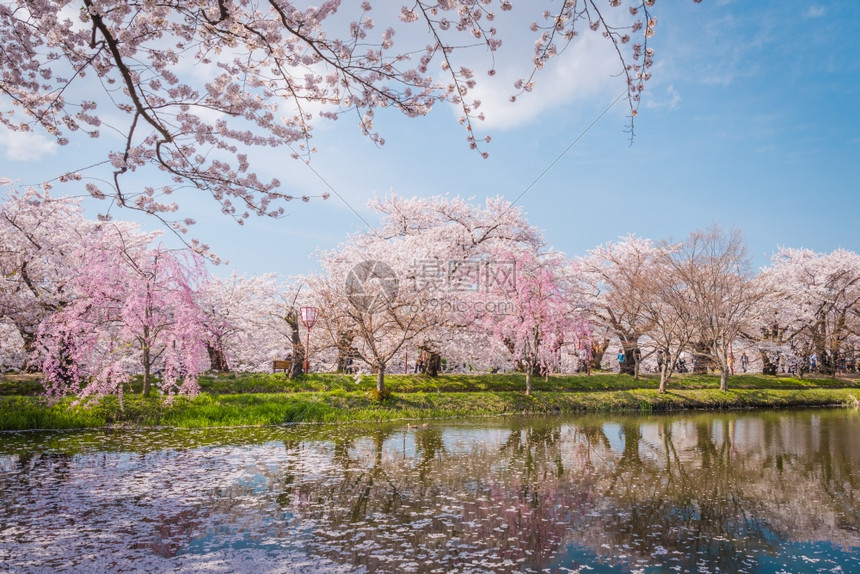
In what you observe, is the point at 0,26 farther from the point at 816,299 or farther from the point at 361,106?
the point at 816,299

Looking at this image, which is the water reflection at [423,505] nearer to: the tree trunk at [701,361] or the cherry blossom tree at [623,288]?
the cherry blossom tree at [623,288]

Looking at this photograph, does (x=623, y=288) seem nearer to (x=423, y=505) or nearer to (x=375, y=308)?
(x=375, y=308)

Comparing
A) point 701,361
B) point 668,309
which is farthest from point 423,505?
point 701,361

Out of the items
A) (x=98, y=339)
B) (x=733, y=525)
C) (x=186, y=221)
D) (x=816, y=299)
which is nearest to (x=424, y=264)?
(x=98, y=339)

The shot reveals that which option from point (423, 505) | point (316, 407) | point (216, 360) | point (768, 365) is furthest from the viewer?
point (768, 365)

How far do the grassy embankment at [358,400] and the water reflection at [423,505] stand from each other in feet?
7.68

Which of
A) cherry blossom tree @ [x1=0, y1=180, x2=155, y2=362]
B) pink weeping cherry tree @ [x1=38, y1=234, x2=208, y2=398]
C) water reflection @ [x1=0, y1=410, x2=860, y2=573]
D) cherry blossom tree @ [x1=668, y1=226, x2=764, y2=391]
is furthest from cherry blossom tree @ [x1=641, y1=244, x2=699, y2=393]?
cherry blossom tree @ [x1=0, y1=180, x2=155, y2=362]

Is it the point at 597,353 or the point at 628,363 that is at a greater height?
the point at 597,353

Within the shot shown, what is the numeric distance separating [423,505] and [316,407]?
33.9 feet

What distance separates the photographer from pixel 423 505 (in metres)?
6.80

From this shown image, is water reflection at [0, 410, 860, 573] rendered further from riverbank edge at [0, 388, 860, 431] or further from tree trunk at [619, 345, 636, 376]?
tree trunk at [619, 345, 636, 376]

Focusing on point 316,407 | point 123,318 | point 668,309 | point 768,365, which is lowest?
point 316,407

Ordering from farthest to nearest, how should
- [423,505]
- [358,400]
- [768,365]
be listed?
1. [768,365]
2. [358,400]
3. [423,505]

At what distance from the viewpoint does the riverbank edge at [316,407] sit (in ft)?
47.1
